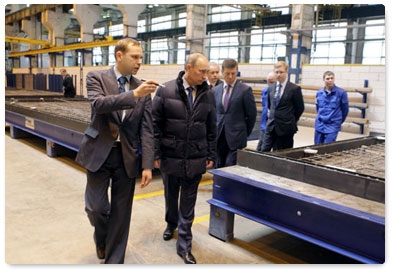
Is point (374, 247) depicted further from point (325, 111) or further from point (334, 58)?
point (334, 58)

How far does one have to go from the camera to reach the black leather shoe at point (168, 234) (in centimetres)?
285

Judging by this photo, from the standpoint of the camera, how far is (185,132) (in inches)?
98.1

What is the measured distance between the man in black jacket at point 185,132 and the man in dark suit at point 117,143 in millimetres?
252

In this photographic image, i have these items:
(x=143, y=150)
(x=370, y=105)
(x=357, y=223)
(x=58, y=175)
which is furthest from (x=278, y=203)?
(x=370, y=105)

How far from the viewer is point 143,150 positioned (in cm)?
228

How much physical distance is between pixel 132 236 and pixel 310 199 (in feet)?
4.81

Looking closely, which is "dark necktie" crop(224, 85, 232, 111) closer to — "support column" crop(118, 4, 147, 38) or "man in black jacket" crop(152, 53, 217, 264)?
"man in black jacket" crop(152, 53, 217, 264)

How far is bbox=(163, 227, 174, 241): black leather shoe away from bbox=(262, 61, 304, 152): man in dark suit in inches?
65.8

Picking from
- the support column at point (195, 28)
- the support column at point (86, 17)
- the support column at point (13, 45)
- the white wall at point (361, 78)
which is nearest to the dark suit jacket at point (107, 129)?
the white wall at point (361, 78)

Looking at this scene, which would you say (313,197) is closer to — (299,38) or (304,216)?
(304,216)

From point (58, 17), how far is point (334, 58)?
1088 centimetres

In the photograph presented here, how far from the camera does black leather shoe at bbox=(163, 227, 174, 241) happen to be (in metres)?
2.85

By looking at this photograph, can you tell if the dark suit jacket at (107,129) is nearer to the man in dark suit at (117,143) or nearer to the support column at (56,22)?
the man in dark suit at (117,143)

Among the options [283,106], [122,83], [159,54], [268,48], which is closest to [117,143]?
[122,83]
